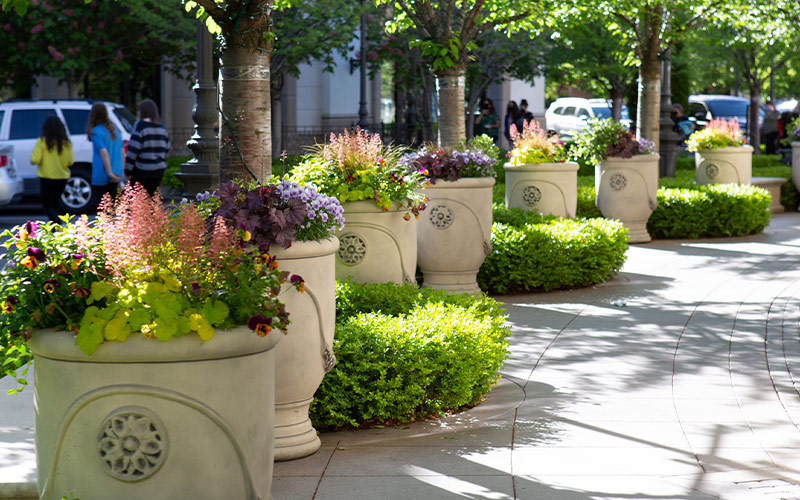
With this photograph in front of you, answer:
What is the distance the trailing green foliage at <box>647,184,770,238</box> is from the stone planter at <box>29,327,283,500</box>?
11.7 metres

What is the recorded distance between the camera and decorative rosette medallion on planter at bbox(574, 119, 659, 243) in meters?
14.2

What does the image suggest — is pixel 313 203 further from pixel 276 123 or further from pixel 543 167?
pixel 276 123

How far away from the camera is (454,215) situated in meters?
9.82

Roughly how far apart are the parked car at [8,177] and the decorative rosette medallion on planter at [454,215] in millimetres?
9068

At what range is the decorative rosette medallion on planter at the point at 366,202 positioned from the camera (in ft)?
24.4

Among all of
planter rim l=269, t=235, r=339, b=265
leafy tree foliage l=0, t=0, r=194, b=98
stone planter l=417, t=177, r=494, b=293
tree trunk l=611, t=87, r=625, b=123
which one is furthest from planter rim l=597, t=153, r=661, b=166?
tree trunk l=611, t=87, r=625, b=123

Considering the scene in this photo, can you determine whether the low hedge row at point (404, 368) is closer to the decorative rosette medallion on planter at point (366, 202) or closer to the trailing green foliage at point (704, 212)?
the decorative rosette medallion on planter at point (366, 202)

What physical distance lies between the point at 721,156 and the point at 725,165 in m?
0.17

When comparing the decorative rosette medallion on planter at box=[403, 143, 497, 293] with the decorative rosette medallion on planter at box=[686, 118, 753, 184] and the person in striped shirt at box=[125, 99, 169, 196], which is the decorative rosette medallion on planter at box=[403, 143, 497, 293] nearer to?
the person in striped shirt at box=[125, 99, 169, 196]

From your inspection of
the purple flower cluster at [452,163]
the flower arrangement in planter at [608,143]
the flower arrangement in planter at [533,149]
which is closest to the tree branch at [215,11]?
the purple flower cluster at [452,163]

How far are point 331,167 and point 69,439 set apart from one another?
399cm

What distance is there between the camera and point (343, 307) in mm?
6973

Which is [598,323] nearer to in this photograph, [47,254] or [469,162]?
[469,162]

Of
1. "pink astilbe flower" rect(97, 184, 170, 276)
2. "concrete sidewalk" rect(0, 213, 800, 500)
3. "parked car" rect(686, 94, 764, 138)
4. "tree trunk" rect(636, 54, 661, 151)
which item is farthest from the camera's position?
"parked car" rect(686, 94, 764, 138)
